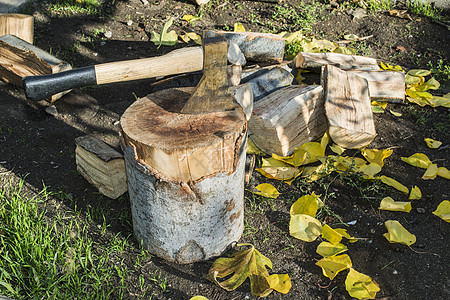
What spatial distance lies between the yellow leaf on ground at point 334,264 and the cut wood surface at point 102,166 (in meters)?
1.37

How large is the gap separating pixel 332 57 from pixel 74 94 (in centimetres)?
230

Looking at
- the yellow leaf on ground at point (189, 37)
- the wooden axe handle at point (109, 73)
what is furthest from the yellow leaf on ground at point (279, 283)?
the yellow leaf on ground at point (189, 37)

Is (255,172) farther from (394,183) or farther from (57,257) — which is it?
(57,257)

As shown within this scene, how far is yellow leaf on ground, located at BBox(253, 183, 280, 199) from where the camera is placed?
2.90 meters

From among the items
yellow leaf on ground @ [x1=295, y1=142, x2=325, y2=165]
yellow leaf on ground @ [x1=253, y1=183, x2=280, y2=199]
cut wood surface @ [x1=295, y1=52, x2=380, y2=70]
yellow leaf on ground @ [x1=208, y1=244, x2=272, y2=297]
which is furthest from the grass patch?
cut wood surface @ [x1=295, y1=52, x2=380, y2=70]

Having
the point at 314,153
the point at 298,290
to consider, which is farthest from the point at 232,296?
the point at 314,153

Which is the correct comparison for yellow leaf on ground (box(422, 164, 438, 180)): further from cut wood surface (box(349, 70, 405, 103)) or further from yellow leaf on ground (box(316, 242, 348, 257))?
yellow leaf on ground (box(316, 242, 348, 257))

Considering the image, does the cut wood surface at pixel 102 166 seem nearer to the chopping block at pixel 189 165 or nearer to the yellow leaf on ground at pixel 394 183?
the chopping block at pixel 189 165

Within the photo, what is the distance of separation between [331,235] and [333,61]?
1.73m

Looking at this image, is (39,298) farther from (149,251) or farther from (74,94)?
(74,94)

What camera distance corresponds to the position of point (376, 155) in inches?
126

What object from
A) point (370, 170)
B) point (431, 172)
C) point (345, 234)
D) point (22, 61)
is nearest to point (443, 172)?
point (431, 172)

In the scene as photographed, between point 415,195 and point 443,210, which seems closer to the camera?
point 443,210

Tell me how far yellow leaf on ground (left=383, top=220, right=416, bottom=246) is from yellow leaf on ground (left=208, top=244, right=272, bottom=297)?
0.77m
